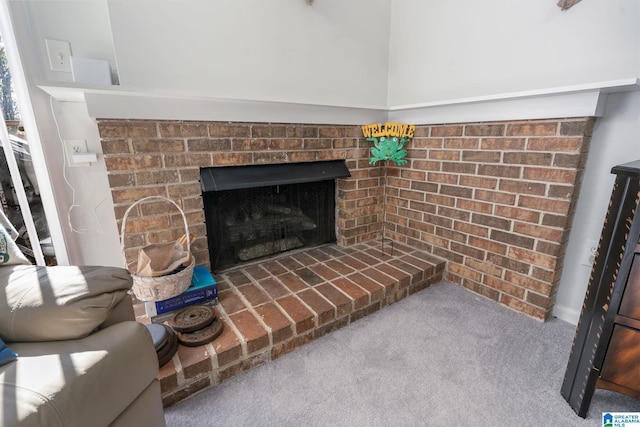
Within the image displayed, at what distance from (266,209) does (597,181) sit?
6.20 ft

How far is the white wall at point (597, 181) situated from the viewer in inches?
53.1

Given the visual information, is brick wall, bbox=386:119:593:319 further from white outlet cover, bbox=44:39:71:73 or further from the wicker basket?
white outlet cover, bbox=44:39:71:73

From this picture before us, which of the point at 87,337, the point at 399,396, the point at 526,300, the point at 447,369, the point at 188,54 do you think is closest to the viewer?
the point at 87,337

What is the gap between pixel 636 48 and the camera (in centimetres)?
125

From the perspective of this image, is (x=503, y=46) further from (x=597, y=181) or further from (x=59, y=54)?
(x=59, y=54)

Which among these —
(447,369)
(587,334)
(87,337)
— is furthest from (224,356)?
(587,334)

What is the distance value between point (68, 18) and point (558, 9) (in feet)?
7.59

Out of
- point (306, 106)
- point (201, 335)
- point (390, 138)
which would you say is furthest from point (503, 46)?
point (201, 335)

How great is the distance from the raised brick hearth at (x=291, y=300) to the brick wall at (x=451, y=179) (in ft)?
0.99

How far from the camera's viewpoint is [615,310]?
3.27 feet

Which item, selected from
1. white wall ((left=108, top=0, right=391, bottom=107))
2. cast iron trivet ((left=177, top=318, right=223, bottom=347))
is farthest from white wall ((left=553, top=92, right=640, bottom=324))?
cast iron trivet ((left=177, top=318, right=223, bottom=347))

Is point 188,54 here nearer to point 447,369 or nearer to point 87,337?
point 87,337

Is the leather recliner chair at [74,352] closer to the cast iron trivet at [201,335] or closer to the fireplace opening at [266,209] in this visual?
the cast iron trivet at [201,335]

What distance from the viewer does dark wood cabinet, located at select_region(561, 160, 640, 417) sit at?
3.14 feet
